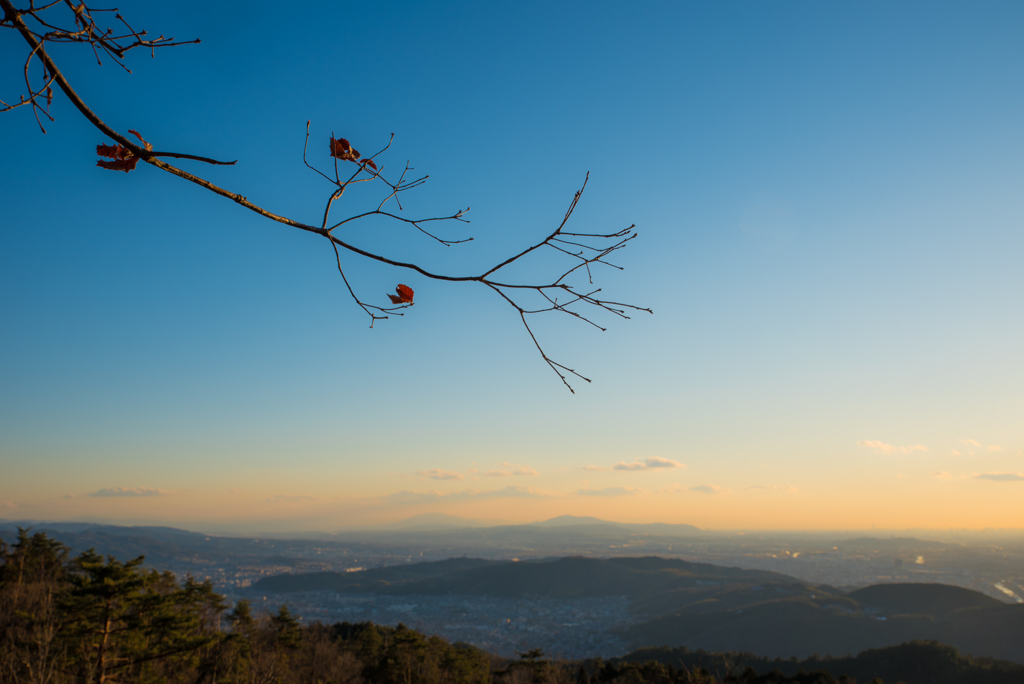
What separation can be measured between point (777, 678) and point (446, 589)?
331ft

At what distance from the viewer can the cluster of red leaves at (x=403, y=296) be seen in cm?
182

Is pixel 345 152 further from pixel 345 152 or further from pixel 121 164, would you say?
pixel 121 164

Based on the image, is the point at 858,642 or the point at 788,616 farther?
the point at 788,616

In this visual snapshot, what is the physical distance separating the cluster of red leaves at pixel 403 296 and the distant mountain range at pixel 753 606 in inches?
2995

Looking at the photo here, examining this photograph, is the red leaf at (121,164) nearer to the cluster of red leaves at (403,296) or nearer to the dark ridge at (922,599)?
the cluster of red leaves at (403,296)

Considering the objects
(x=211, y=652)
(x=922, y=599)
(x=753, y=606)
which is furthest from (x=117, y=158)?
(x=922, y=599)

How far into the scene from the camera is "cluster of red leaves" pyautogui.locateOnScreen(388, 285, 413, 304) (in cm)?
182

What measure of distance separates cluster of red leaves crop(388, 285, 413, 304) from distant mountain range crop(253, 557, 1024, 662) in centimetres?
7608

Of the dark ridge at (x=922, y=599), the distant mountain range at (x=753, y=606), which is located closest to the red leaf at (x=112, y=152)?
the distant mountain range at (x=753, y=606)

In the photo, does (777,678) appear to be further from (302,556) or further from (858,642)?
(302,556)

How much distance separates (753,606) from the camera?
75375mm

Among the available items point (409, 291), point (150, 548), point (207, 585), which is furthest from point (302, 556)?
point (409, 291)

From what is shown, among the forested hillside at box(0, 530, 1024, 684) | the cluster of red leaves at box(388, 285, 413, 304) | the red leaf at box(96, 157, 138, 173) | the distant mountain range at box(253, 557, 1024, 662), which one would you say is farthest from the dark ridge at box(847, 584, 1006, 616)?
the red leaf at box(96, 157, 138, 173)

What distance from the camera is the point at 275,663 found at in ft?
99.1
